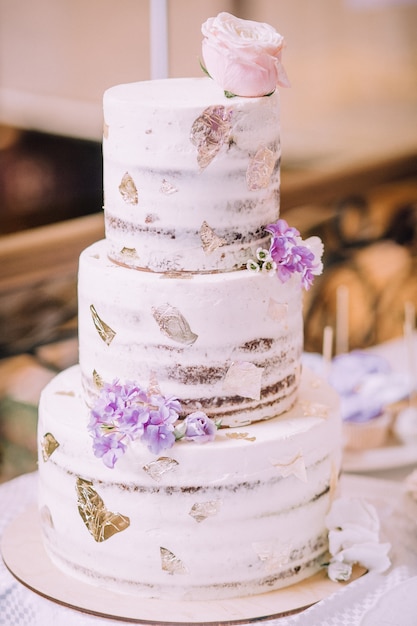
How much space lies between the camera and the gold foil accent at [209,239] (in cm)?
181

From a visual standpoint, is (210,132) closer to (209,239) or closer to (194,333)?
(209,239)

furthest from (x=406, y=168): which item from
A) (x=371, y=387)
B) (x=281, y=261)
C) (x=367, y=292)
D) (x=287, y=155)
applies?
(x=281, y=261)

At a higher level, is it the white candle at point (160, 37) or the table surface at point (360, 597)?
the white candle at point (160, 37)

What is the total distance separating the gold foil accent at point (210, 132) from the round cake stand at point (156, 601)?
89 centimetres

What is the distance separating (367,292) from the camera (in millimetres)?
5297

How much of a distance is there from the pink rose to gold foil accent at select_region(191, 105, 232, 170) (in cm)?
8

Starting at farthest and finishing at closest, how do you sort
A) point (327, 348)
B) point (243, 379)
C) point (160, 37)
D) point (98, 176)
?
point (98, 176) < point (327, 348) < point (160, 37) < point (243, 379)

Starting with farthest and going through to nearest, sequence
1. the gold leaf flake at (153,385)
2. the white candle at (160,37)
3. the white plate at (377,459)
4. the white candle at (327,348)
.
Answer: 1. the white candle at (327,348)
2. the white plate at (377,459)
3. the white candle at (160,37)
4. the gold leaf flake at (153,385)

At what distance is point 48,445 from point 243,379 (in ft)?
1.52

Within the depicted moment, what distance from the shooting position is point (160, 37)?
8.19ft

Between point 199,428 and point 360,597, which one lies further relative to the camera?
point 360,597

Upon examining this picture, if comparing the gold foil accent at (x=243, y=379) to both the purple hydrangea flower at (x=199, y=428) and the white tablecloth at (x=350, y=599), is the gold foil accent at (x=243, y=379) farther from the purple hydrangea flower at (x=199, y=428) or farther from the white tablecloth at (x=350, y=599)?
the white tablecloth at (x=350, y=599)

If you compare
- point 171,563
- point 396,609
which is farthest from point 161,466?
point 396,609

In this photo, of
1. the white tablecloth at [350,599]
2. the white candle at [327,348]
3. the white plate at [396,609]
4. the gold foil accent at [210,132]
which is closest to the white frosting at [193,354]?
the gold foil accent at [210,132]
